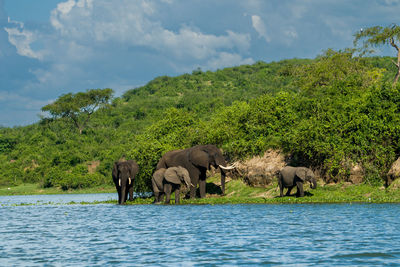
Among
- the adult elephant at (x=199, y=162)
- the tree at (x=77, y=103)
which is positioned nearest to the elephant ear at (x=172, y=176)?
the adult elephant at (x=199, y=162)

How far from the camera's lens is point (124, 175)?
3516 cm

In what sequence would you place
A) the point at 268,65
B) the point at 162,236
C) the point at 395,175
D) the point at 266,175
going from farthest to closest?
the point at 268,65 → the point at 266,175 → the point at 395,175 → the point at 162,236

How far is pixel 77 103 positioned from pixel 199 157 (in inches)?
2390

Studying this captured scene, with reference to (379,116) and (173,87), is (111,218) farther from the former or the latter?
(173,87)

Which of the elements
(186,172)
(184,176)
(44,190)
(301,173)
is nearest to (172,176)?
(184,176)

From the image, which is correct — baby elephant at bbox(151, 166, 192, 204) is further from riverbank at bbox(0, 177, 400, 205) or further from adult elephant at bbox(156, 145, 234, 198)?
adult elephant at bbox(156, 145, 234, 198)

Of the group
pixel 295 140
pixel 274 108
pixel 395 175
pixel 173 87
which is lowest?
pixel 395 175

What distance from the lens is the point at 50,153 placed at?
3169 inches

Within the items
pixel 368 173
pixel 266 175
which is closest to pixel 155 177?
pixel 266 175

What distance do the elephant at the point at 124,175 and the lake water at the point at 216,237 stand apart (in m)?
8.20

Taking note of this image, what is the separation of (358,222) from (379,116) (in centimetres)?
1265

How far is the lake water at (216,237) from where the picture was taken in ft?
45.4

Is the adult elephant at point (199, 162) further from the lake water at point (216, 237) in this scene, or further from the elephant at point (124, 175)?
the lake water at point (216, 237)

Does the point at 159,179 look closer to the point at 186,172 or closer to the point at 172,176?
the point at 172,176
